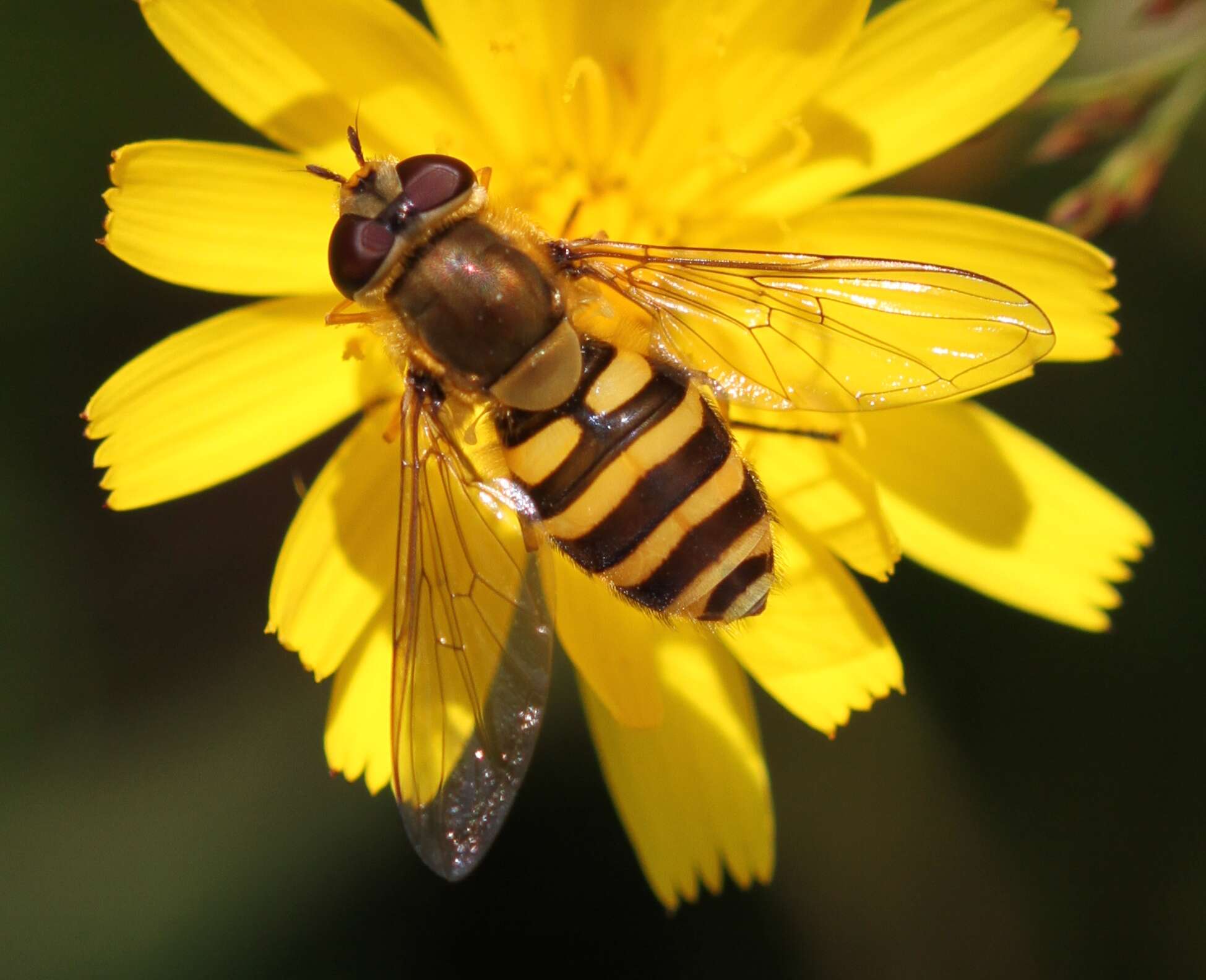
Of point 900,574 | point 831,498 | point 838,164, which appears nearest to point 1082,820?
point 900,574

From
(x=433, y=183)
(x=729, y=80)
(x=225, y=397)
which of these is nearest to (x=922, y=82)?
(x=729, y=80)

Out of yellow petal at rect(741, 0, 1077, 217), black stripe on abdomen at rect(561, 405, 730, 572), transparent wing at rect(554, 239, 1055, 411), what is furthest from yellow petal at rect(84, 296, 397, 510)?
yellow petal at rect(741, 0, 1077, 217)

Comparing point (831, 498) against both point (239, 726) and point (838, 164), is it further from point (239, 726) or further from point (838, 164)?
point (239, 726)

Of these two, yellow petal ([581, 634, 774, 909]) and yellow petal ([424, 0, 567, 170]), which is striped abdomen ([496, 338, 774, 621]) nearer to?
yellow petal ([581, 634, 774, 909])

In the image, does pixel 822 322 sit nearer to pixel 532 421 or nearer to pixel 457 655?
pixel 532 421

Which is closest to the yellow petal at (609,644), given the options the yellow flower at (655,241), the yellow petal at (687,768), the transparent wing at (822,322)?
the yellow flower at (655,241)

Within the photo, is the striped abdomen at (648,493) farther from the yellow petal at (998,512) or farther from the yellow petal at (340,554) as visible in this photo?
the yellow petal at (998,512)
